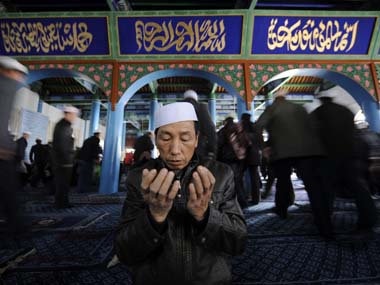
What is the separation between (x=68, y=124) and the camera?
3041 mm

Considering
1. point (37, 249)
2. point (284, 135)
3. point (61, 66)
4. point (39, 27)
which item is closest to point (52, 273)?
point (37, 249)

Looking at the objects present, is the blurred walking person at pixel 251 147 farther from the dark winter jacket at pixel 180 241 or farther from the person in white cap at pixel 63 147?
the person in white cap at pixel 63 147

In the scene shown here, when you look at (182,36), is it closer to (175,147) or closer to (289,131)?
(289,131)

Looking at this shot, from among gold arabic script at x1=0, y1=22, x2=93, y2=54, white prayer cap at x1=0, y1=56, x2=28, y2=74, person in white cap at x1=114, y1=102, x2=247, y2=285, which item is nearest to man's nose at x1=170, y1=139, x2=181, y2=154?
person in white cap at x1=114, y1=102, x2=247, y2=285

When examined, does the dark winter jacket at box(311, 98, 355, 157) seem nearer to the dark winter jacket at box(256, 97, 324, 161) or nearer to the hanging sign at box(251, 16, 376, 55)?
the dark winter jacket at box(256, 97, 324, 161)

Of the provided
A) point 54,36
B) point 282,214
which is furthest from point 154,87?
point 282,214

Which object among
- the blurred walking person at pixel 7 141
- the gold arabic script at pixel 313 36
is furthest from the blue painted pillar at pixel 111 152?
the gold arabic script at pixel 313 36

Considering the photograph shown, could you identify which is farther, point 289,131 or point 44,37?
point 44,37

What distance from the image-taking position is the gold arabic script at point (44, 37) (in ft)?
14.5

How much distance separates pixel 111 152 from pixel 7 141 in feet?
9.72

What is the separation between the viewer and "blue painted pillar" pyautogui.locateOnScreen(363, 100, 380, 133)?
4.54 metres

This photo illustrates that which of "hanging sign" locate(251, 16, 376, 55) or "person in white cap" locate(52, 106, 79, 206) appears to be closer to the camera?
Result: "person in white cap" locate(52, 106, 79, 206)

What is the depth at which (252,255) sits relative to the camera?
5.50 ft

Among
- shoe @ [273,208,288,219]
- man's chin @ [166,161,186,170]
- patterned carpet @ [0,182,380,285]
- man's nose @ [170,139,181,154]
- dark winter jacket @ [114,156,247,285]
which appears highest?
man's nose @ [170,139,181,154]
